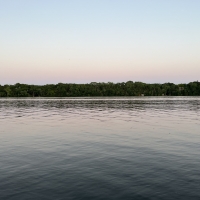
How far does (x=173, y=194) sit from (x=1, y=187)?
1012cm

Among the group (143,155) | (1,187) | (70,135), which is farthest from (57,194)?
(70,135)

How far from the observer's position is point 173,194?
14328 mm

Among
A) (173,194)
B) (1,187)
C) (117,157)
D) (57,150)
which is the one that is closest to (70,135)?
(57,150)

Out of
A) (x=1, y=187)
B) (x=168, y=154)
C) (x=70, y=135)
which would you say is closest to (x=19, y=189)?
(x=1, y=187)

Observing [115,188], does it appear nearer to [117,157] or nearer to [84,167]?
[84,167]

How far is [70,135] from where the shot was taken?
35562mm

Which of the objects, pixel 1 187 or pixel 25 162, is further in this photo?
pixel 25 162

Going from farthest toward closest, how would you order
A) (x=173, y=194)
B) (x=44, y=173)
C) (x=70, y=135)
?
(x=70, y=135)
(x=44, y=173)
(x=173, y=194)

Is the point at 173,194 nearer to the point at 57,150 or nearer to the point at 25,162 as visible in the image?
the point at 25,162

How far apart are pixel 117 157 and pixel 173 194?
29.1 ft

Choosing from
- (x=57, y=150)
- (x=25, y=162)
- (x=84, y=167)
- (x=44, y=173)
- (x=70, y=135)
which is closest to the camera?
(x=44, y=173)

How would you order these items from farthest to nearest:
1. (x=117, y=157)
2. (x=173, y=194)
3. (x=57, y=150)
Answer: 1. (x=57, y=150)
2. (x=117, y=157)
3. (x=173, y=194)

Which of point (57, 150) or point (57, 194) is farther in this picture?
point (57, 150)

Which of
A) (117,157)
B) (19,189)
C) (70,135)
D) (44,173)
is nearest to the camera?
(19,189)
